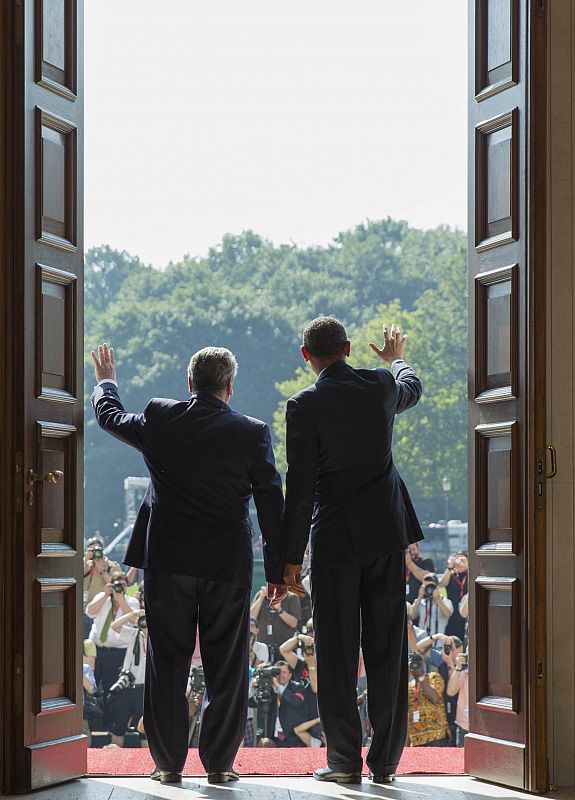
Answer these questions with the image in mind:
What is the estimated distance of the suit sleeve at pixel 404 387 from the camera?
12.2ft

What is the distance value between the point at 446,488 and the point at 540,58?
962 inches

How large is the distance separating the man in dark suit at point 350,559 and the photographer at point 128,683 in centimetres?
304

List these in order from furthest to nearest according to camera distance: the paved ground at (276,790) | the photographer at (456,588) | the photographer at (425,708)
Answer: the photographer at (456,588) → the photographer at (425,708) → the paved ground at (276,790)

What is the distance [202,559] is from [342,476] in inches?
21.5

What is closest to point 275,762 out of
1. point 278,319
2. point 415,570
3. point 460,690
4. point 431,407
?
point 460,690

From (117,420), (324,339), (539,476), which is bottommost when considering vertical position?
(539,476)

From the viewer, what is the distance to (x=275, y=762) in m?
3.94

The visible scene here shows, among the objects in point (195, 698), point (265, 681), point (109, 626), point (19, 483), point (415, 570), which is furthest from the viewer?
point (415, 570)

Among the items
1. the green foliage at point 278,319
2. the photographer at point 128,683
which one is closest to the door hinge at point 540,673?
the photographer at point 128,683

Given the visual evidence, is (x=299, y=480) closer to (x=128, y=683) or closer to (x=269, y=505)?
(x=269, y=505)

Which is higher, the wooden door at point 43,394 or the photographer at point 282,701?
the wooden door at point 43,394

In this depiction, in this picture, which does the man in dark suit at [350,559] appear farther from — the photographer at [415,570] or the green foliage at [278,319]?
the green foliage at [278,319]

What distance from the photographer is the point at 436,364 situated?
1144 inches

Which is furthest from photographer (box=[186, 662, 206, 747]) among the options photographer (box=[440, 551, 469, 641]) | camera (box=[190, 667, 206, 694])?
photographer (box=[440, 551, 469, 641])
